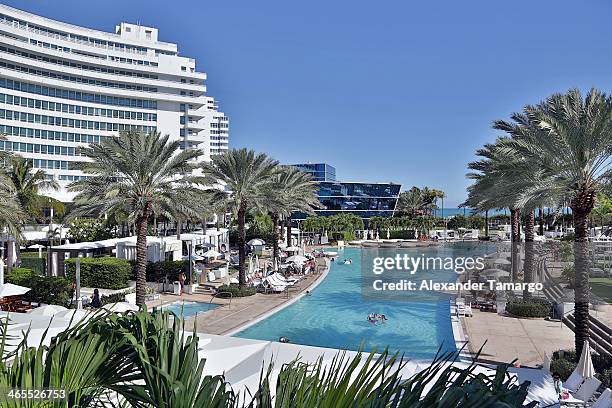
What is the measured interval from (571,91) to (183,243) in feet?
83.8

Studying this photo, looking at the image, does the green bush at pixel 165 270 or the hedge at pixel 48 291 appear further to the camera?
the green bush at pixel 165 270

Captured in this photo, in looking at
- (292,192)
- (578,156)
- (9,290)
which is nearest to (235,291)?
(9,290)

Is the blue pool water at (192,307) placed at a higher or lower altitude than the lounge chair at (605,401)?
lower

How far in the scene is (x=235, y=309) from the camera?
20.5 metres

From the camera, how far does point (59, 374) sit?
2736 millimetres

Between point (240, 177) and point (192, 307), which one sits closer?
point (192, 307)

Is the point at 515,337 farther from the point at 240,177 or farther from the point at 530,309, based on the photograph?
the point at 240,177

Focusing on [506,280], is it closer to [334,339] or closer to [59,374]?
[334,339]

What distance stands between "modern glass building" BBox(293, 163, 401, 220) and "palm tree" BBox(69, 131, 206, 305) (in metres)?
57.9

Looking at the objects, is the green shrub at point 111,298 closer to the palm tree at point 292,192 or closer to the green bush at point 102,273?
the green bush at point 102,273

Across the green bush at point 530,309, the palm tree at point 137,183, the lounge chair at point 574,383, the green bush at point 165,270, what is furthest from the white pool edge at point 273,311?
the lounge chair at point 574,383

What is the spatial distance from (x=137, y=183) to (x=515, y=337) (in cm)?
1585

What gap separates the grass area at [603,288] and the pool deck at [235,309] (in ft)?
50.0

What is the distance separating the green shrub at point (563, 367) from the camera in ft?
40.0
